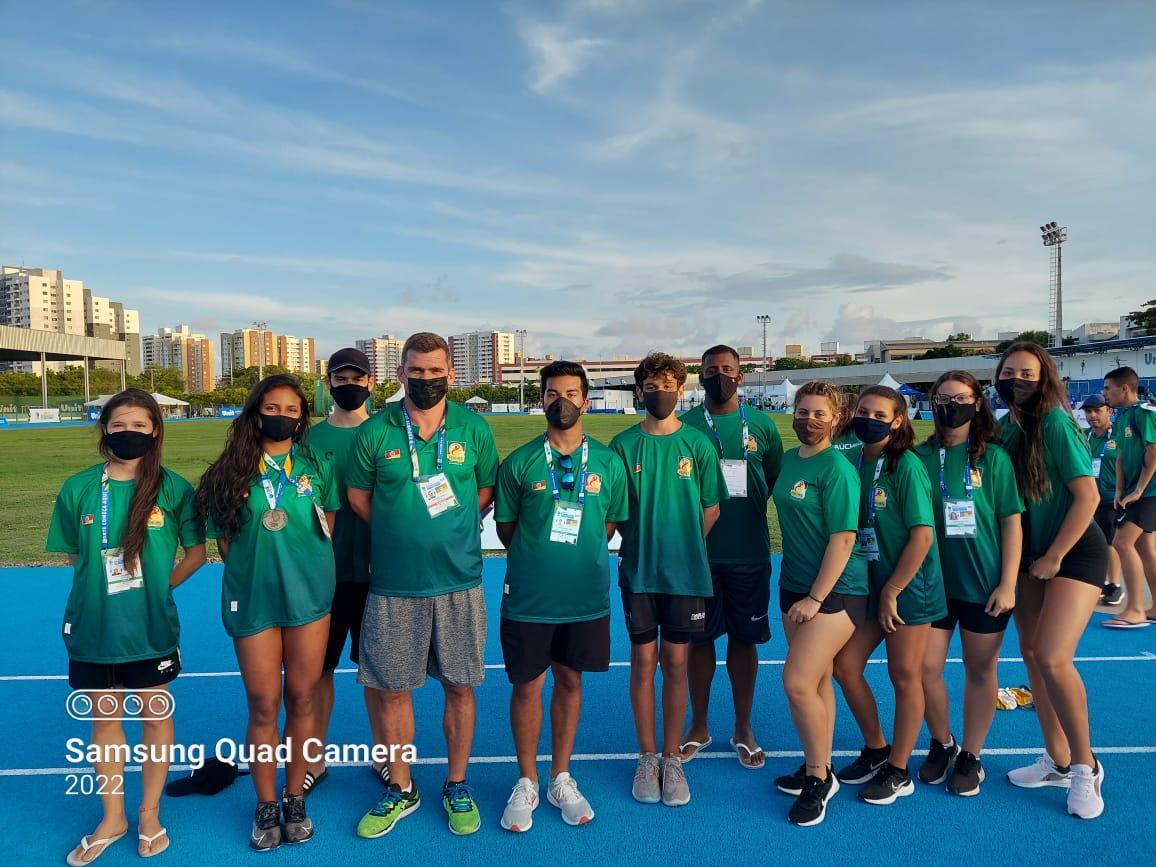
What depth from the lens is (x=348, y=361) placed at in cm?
393

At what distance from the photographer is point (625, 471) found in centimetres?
366

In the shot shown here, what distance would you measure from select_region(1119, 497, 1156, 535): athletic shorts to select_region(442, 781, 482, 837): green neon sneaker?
19.7ft

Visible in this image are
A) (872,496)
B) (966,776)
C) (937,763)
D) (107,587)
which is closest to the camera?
(107,587)

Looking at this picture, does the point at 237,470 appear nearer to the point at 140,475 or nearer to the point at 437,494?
the point at 140,475

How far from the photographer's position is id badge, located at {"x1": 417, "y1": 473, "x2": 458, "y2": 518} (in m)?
3.37

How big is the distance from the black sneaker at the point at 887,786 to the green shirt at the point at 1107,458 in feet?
14.3

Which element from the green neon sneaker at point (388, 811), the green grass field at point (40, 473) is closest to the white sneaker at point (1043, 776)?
the green grass field at point (40, 473)

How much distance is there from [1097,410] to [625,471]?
581 centimetres

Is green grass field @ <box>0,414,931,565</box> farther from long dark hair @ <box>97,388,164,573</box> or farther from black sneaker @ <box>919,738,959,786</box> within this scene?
black sneaker @ <box>919,738,959,786</box>

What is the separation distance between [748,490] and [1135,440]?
456 cm

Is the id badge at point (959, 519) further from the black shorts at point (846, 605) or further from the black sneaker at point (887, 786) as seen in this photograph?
the black sneaker at point (887, 786)

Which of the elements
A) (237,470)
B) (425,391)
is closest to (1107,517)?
(425,391)

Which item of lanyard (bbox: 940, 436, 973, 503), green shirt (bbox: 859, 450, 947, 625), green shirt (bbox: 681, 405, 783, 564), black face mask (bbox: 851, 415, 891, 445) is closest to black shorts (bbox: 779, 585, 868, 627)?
green shirt (bbox: 859, 450, 947, 625)

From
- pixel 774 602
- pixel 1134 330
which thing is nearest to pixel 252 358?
pixel 1134 330
